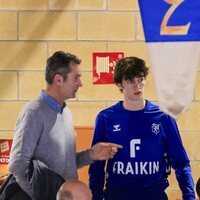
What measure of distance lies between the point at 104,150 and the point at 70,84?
327 millimetres

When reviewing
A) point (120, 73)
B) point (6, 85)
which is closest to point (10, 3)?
point (6, 85)

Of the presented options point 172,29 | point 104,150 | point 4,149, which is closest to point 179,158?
point 104,150

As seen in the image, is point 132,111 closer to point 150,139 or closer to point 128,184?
point 150,139

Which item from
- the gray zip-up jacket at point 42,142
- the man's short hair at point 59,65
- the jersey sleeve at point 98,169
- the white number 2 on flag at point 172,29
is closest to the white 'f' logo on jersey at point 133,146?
the jersey sleeve at point 98,169

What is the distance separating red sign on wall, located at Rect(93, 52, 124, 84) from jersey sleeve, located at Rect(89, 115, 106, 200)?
0.88m

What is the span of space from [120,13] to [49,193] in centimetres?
164

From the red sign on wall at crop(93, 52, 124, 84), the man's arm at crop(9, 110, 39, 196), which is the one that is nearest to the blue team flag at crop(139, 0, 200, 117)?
the man's arm at crop(9, 110, 39, 196)

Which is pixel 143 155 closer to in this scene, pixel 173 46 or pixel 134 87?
pixel 134 87

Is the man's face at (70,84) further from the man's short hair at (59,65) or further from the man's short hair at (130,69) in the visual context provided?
the man's short hair at (130,69)

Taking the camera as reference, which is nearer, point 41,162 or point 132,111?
point 41,162

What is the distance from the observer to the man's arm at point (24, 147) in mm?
2314

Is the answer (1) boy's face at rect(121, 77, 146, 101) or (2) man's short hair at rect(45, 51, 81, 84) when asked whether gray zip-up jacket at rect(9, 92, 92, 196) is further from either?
(1) boy's face at rect(121, 77, 146, 101)

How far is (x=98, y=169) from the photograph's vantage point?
273 cm

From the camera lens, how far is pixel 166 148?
105 inches
